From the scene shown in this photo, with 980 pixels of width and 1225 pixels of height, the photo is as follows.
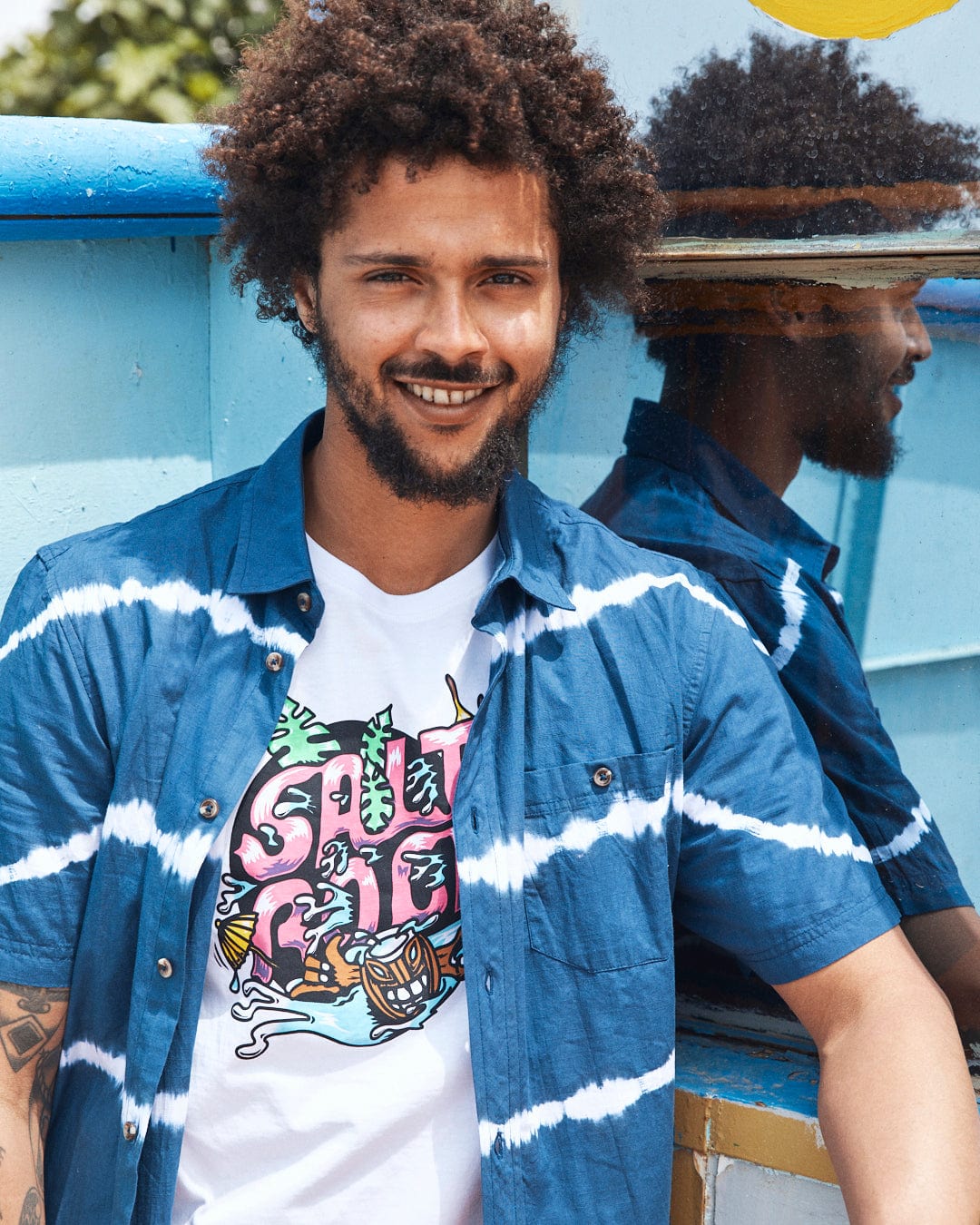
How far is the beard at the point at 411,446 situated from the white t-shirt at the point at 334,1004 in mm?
341

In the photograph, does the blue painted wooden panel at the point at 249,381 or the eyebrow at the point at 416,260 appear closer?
the eyebrow at the point at 416,260

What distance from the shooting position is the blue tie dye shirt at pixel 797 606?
2.03 m

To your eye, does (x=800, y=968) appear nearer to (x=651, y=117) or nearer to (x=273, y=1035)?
(x=273, y=1035)

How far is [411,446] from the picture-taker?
1808 millimetres

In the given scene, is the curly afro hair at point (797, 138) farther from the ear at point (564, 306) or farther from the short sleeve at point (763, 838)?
the short sleeve at point (763, 838)

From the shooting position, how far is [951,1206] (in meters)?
1.57

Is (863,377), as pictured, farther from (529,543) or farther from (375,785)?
(375,785)

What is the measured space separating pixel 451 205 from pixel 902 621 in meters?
0.96

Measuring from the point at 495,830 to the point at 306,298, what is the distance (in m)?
0.88

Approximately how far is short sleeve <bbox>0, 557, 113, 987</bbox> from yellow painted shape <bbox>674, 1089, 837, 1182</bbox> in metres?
0.98

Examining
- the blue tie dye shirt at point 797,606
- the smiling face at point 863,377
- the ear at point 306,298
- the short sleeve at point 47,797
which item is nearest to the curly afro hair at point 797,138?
the smiling face at point 863,377

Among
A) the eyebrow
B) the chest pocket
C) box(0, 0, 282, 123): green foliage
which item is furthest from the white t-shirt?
box(0, 0, 282, 123): green foliage

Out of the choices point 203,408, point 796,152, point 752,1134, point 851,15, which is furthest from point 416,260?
point 752,1134

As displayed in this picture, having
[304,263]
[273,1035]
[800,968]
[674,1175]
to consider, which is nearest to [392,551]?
[304,263]
